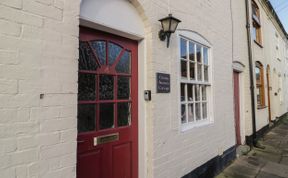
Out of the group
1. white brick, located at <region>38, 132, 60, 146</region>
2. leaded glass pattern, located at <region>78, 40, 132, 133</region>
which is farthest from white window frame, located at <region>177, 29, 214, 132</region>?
white brick, located at <region>38, 132, 60, 146</region>

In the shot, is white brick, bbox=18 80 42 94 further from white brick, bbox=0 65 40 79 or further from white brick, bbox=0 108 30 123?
white brick, bbox=0 108 30 123

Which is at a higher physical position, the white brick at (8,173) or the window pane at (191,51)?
the window pane at (191,51)

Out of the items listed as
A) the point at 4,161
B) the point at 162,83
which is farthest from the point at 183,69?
the point at 4,161

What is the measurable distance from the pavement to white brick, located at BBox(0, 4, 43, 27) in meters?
4.45

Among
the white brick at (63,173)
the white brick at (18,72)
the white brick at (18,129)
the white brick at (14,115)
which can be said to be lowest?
the white brick at (63,173)

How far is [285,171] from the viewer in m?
5.13

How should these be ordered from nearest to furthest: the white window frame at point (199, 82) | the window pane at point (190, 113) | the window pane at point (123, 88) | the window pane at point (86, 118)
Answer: the window pane at point (86, 118)
the window pane at point (123, 88)
the white window frame at point (199, 82)
the window pane at point (190, 113)

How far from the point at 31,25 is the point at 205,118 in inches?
151

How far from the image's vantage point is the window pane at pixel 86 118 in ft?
8.15

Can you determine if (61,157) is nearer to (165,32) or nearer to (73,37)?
(73,37)

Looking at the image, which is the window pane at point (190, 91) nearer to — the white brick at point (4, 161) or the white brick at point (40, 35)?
the white brick at point (40, 35)

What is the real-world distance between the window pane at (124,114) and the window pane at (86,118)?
1.37ft

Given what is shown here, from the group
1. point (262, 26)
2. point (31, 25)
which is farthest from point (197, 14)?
point (262, 26)

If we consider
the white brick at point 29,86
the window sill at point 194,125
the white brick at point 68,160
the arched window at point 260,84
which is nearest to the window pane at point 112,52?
the white brick at point 29,86
